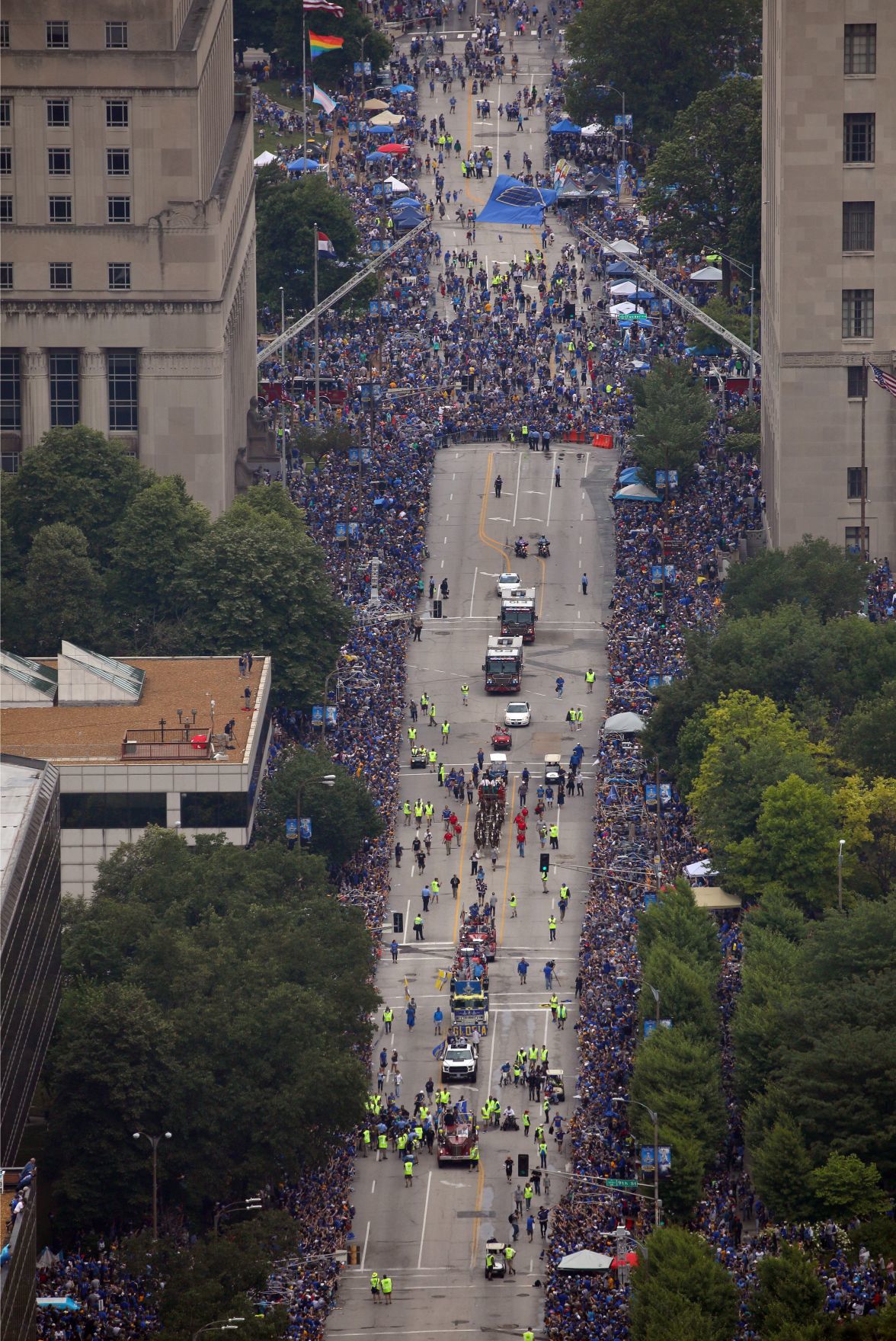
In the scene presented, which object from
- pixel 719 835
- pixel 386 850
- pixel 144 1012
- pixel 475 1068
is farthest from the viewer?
pixel 386 850

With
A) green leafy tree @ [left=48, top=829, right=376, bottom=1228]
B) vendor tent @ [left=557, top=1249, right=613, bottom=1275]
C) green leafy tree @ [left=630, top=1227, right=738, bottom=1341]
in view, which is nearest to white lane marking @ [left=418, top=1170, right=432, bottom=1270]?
green leafy tree @ [left=48, top=829, right=376, bottom=1228]

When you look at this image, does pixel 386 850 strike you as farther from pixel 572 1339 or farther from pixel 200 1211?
pixel 572 1339

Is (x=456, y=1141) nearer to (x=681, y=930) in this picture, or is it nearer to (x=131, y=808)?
(x=681, y=930)

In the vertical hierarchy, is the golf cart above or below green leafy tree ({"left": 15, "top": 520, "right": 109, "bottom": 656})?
below

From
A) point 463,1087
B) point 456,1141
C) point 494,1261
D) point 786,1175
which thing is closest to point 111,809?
point 463,1087

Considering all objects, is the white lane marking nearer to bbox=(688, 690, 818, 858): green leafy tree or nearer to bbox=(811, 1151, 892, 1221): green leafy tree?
bbox=(811, 1151, 892, 1221): green leafy tree

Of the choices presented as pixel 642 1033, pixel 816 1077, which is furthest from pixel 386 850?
pixel 816 1077

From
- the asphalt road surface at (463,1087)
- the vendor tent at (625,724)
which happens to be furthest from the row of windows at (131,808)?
the vendor tent at (625,724)
